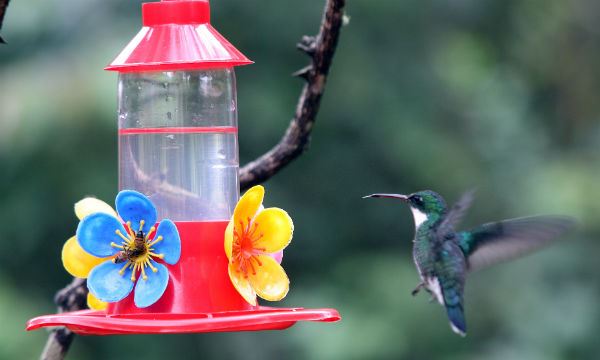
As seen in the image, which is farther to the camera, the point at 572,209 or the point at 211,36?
the point at 572,209

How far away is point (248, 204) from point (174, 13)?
0.58 metres

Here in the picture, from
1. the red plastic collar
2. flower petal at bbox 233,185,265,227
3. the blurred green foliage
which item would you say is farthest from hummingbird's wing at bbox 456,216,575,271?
the blurred green foliage

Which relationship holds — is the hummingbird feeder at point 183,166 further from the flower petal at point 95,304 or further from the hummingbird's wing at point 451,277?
the hummingbird's wing at point 451,277

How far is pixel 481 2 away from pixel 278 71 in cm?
257

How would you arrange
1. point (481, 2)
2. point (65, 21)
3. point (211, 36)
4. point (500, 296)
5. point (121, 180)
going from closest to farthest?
point (211, 36)
point (121, 180)
point (65, 21)
point (500, 296)
point (481, 2)

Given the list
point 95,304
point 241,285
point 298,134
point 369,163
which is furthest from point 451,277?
point 369,163

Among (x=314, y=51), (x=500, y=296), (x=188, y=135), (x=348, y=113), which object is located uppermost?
(x=314, y=51)

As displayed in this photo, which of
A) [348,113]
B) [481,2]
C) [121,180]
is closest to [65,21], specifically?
Result: [348,113]

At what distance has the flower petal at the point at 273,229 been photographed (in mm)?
3506

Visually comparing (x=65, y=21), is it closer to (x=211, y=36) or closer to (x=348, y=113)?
(x=348, y=113)

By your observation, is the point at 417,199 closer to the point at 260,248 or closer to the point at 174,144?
the point at 260,248

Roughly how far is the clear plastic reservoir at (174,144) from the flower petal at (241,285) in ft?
0.68

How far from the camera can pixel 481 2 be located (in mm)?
10836

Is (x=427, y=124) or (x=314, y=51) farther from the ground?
(x=314, y=51)
